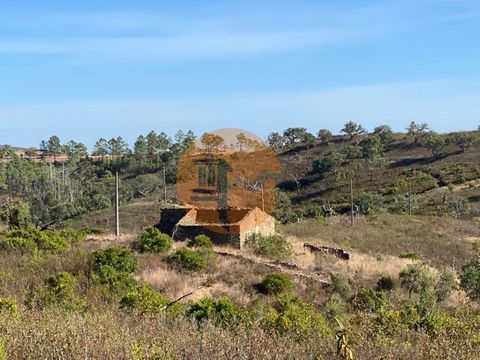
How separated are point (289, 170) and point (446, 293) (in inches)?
2095

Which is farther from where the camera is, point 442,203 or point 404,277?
point 442,203

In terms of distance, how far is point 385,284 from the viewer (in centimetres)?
1859

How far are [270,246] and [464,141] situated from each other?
55.2 m

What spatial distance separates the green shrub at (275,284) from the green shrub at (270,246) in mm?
3843

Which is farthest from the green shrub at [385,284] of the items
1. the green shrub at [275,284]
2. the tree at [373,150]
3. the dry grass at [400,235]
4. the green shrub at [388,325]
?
the tree at [373,150]

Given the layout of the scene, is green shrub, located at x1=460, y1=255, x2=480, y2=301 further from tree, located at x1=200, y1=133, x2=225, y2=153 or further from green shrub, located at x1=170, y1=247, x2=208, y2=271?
tree, located at x1=200, y1=133, x2=225, y2=153

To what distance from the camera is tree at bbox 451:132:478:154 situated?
222ft

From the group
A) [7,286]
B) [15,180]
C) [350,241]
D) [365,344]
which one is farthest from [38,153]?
[365,344]

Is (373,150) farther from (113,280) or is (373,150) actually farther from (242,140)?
(113,280)

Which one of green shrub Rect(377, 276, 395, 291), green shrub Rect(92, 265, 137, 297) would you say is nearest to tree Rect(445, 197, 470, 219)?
green shrub Rect(377, 276, 395, 291)

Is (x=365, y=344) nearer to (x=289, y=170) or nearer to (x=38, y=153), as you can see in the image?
(x=289, y=170)

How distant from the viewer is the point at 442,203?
1916 inches

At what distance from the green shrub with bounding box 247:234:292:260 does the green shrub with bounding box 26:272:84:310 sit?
849cm

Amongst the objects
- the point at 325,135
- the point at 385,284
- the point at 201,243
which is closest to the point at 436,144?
the point at 325,135
